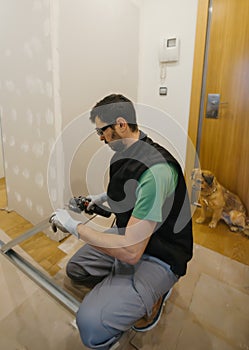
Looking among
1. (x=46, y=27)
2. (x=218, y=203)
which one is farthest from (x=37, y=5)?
(x=218, y=203)

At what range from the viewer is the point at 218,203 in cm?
196

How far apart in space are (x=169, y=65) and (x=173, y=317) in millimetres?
2069

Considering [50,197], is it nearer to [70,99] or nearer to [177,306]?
[70,99]

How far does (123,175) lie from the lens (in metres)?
1.02

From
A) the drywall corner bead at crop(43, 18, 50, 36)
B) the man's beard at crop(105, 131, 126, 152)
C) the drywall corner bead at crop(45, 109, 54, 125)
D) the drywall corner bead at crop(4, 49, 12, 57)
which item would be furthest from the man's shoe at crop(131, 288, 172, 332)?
the drywall corner bead at crop(4, 49, 12, 57)

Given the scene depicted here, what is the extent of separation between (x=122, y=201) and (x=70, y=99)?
93cm

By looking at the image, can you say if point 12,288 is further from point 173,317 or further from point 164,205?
point 164,205

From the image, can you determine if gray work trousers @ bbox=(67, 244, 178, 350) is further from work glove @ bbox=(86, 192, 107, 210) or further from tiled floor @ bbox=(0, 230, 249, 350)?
work glove @ bbox=(86, 192, 107, 210)

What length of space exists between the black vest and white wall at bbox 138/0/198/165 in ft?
4.42

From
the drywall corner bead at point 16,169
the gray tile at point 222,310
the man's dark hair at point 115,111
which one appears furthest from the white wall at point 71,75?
the gray tile at point 222,310

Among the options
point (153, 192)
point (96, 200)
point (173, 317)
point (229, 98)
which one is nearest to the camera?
point (153, 192)

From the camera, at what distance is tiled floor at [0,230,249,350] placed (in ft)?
3.59

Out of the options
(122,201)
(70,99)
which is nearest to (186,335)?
(122,201)

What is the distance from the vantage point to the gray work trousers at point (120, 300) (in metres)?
0.89
